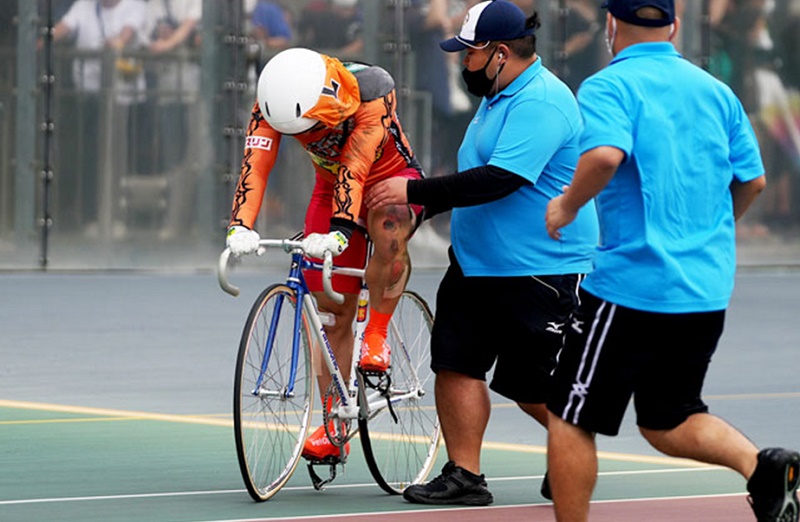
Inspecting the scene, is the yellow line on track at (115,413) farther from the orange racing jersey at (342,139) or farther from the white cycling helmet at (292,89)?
the white cycling helmet at (292,89)

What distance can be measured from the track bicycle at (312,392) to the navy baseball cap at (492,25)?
1.04m

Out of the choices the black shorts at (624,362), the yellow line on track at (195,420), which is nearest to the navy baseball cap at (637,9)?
the black shorts at (624,362)

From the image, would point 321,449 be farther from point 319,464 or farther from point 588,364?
point 588,364

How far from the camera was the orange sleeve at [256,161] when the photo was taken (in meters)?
7.85

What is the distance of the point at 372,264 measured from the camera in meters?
8.10

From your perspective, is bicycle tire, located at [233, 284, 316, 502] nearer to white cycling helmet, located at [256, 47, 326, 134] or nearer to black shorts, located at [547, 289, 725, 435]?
white cycling helmet, located at [256, 47, 326, 134]

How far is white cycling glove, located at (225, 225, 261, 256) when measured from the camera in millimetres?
7559

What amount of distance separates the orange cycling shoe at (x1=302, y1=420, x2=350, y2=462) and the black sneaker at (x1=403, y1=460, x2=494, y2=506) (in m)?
0.37

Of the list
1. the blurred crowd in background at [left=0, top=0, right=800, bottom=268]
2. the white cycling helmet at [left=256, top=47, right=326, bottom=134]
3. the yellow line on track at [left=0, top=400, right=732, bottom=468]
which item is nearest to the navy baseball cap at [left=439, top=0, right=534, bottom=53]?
the white cycling helmet at [left=256, top=47, right=326, bottom=134]

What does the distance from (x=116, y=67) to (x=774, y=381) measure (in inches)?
384

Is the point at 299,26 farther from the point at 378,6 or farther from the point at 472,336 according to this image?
the point at 472,336

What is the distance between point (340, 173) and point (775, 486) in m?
2.33

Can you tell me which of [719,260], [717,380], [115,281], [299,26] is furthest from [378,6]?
[719,260]

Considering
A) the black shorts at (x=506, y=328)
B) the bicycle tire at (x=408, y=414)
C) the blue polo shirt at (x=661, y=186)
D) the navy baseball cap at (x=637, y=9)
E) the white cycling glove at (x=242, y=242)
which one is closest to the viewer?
the blue polo shirt at (x=661, y=186)
